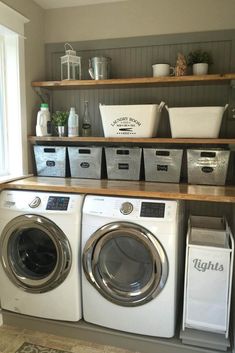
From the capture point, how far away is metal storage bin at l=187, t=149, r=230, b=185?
2104 mm

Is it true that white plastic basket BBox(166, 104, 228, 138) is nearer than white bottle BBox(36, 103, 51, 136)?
Yes

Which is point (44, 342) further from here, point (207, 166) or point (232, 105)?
point (232, 105)

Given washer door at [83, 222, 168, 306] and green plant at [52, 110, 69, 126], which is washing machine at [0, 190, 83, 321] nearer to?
washer door at [83, 222, 168, 306]

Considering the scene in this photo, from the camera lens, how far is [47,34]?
2.62 metres

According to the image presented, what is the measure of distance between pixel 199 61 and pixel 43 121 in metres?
1.29

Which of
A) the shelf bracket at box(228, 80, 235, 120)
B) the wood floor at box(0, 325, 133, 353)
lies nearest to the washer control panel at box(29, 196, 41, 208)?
the wood floor at box(0, 325, 133, 353)

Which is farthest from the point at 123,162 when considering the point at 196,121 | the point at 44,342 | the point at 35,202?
the point at 44,342

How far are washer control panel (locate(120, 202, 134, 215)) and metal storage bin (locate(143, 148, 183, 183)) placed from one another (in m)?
0.43

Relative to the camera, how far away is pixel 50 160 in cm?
248

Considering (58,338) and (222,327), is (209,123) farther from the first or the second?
(58,338)

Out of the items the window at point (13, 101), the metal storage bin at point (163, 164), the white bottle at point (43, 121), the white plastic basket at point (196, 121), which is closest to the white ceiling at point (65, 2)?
the window at point (13, 101)

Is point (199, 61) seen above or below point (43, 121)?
above

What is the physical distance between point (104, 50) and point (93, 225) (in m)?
1.46

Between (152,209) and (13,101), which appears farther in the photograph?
(13,101)
